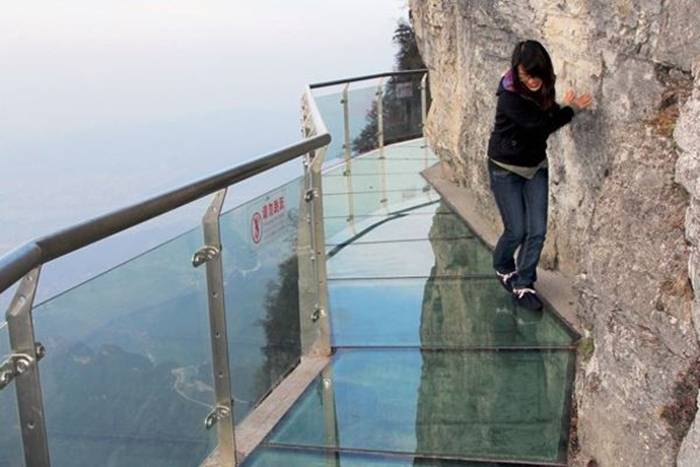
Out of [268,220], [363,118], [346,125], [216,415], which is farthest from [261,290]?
[363,118]

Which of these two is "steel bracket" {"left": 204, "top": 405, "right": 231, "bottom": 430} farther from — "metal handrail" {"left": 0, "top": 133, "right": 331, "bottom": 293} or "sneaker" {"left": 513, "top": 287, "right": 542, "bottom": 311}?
"sneaker" {"left": 513, "top": 287, "right": 542, "bottom": 311}

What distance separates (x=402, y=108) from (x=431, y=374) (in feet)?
23.9

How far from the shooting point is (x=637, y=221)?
9.84ft

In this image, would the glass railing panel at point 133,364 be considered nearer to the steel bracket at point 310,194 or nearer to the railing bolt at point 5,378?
the railing bolt at point 5,378

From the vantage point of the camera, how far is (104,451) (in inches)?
101

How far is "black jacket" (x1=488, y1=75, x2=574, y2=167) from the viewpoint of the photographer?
4359 millimetres

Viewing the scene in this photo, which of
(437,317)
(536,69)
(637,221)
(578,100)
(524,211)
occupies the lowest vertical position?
(437,317)

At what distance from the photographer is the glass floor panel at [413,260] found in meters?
6.03

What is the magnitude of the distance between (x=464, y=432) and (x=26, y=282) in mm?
2325

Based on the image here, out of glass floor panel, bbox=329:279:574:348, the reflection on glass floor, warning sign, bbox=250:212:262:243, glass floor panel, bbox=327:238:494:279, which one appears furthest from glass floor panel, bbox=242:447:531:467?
glass floor panel, bbox=327:238:494:279

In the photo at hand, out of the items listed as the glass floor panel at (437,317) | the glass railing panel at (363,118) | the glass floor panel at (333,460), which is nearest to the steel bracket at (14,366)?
the glass floor panel at (333,460)

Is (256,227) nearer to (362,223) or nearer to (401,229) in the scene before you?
(401,229)

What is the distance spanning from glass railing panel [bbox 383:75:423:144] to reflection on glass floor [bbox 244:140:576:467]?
4323 millimetres

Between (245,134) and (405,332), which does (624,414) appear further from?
(245,134)
